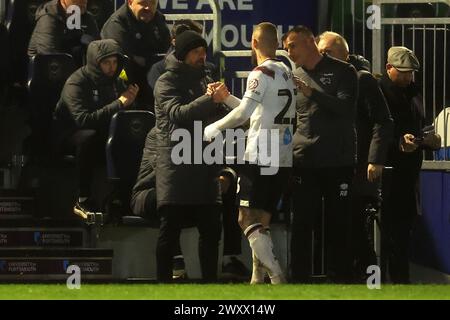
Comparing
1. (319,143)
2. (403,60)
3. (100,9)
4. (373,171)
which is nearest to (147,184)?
(319,143)

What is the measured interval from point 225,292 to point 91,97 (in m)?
3.24

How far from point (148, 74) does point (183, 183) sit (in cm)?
206

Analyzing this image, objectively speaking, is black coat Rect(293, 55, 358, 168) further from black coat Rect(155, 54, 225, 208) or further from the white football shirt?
black coat Rect(155, 54, 225, 208)

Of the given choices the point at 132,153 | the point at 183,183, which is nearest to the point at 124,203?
the point at 132,153

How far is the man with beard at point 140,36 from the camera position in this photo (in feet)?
53.7

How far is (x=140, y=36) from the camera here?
1650 centimetres

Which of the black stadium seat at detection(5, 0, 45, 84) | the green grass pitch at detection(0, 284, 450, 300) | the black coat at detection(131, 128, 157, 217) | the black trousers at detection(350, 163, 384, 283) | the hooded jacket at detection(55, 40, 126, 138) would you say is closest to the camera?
the green grass pitch at detection(0, 284, 450, 300)

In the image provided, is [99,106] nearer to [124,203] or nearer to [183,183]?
[124,203]

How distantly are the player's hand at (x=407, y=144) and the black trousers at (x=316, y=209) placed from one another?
1.24 metres

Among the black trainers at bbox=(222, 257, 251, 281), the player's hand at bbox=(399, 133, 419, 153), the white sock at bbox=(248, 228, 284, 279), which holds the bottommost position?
the black trainers at bbox=(222, 257, 251, 281)

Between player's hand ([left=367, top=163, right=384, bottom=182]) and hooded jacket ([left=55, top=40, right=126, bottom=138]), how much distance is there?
228 centimetres

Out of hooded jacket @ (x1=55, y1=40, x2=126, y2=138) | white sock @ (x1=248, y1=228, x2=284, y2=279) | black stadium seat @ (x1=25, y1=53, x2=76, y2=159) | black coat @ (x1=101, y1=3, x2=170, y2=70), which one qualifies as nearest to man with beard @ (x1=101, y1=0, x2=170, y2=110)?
black coat @ (x1=101, y1=3, x2=170, y2=70)

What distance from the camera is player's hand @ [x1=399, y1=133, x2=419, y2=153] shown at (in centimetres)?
1546

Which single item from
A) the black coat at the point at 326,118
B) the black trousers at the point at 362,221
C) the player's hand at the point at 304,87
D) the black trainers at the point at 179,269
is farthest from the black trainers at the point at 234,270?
the player's hand at the point at 304,87
